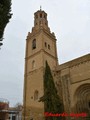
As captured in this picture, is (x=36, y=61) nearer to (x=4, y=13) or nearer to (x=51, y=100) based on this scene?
(x=51, y=100)

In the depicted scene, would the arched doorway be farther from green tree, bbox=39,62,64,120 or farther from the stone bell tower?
the stone bell tower

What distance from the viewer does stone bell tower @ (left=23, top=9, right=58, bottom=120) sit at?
88.3 feet

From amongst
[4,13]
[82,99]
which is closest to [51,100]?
[82,99]

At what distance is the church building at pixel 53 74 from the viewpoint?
952 inches

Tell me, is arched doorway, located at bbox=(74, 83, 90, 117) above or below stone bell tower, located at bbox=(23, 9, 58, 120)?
below

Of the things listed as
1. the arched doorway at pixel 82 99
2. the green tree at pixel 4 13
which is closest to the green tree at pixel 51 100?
the arched doorway at pixel 82 99

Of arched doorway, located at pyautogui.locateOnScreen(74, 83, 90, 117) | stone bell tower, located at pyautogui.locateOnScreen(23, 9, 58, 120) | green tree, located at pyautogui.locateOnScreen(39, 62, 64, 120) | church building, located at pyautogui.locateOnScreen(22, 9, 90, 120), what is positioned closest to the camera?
green tree, located at pyautogui.locateOnScreen(39, 62, 64, 120)

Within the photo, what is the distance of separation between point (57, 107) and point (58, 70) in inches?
251

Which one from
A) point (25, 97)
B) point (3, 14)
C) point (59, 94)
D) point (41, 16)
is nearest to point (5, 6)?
point (3, 14)

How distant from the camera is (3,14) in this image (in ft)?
26.6

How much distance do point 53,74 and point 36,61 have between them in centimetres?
388

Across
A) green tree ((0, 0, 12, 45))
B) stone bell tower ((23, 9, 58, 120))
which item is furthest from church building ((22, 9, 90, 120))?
green tree ((0, 0, 12, 45))

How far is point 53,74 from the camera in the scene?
92.1 ft

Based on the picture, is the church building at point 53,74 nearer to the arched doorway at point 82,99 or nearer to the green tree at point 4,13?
the arched doorway at point 82,99
